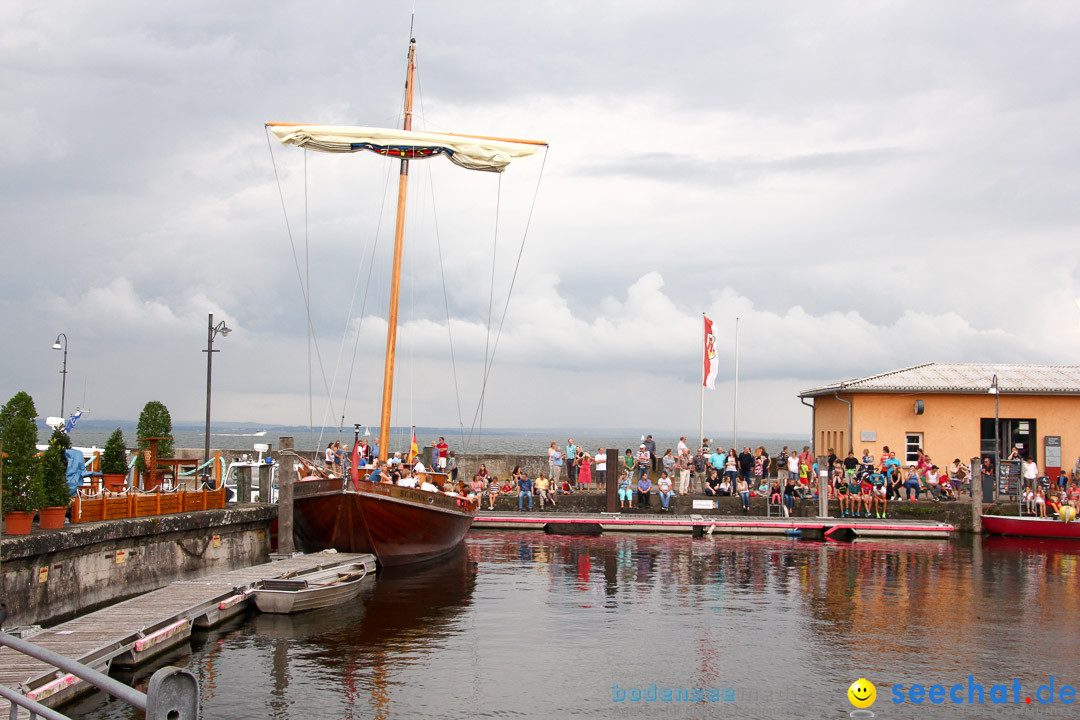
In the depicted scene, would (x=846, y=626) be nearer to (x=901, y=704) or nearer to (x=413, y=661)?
(x=901, y=704)

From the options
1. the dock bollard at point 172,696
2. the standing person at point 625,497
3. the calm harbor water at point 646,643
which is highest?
the dock bollard at point 172,696

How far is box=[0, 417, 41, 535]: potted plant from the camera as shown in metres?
13.9

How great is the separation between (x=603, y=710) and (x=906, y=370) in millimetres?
27858

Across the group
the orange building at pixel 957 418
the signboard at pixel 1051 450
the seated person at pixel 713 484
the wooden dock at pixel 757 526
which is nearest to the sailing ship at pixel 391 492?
the wooden dock at pixel 757 526

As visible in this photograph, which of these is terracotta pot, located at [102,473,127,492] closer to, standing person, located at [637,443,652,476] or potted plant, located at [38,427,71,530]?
potted plant, located at [38,427,71,530]

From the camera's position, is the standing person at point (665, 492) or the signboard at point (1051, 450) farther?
the signboard at point (1051, 450)

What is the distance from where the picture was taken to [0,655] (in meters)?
10.8

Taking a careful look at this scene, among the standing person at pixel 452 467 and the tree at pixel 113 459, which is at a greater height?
A: the tree at pixel 113 459

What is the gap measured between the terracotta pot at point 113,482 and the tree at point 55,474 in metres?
3.66

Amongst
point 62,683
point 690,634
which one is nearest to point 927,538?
point 690,634

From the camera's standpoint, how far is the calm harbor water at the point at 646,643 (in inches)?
444

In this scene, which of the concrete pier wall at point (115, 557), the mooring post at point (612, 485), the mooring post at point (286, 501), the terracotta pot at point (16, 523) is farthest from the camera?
the mooring post at point (612, 485)

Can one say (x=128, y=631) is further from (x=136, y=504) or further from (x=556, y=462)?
(x=556, y=462)

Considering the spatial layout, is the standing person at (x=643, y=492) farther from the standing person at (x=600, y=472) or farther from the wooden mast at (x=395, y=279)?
the wooden mast at (x=395, y=279)
